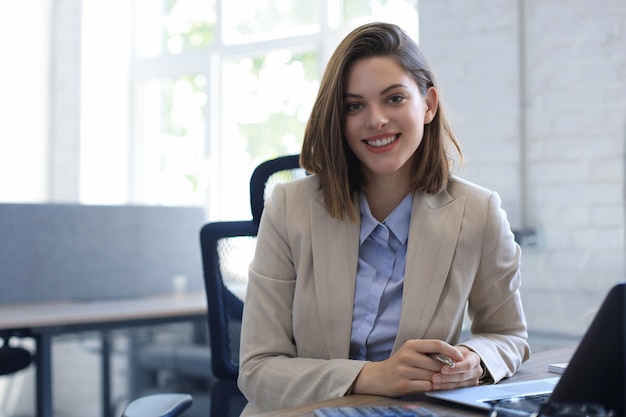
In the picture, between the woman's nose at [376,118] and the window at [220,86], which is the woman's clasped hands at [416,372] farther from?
the window at [220,86]

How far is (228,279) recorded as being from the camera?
1696 millimetres

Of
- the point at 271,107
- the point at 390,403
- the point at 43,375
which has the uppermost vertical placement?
the point at 271,107

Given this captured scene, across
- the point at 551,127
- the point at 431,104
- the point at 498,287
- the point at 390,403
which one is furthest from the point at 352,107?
the point at 551,127

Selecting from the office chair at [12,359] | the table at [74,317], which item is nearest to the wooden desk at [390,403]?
the table at [74,317]

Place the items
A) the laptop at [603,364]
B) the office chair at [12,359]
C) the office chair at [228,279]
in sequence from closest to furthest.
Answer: the laptop at [603,364] → the office chair at [228,279] → the office chair at [12,359]

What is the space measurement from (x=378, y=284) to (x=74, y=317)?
160cm

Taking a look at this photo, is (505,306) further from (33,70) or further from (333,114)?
(33,70)

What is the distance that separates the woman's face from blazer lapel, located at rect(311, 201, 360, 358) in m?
0.13

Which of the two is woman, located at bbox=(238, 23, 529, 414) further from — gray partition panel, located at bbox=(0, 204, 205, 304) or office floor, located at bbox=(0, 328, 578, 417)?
office floor, located at bbox=(0, 328, 578, 417)

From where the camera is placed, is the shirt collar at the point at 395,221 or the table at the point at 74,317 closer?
the shirt collar at the point at 395,221

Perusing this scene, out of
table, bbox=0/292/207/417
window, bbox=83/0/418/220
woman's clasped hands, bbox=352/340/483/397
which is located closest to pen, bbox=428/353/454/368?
woman's clasped hands, bbox=352/340/483/397

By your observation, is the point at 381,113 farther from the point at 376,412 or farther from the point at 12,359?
the point at 12,359

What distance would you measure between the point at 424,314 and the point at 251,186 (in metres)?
0.56

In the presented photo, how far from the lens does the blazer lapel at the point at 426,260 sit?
1182mm
